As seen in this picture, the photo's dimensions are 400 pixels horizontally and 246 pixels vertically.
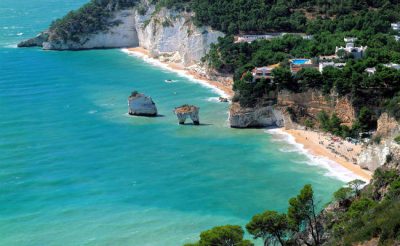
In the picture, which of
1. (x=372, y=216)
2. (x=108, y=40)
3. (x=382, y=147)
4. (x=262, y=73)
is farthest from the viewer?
(x=108, y=40)

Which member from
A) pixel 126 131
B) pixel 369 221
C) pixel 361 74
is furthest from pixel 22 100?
pixel 369 221

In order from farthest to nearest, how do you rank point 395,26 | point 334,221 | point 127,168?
point 395,26 < point 127,168 < point 334,221

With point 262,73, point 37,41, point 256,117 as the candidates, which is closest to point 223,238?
point 256,117

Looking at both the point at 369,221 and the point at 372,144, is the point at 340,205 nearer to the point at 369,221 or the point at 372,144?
the point at 369,221

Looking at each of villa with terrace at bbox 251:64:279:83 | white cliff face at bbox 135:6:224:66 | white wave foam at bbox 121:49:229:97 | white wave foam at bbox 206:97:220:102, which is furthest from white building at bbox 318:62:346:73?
white cliff face at bbox 135:6:224:66

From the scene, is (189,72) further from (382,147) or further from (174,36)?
(382,147)

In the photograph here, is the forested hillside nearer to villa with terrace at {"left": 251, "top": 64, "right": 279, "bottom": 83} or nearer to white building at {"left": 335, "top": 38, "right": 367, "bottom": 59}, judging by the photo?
white building at {"left": 335, "top": 38, "right": 367, "bottom": 59}

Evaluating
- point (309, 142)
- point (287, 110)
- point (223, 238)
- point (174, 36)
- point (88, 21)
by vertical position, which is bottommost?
point (309, 142)
